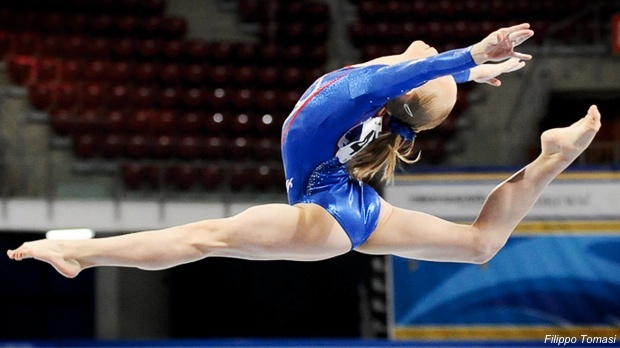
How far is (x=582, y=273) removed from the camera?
6895 millimetres

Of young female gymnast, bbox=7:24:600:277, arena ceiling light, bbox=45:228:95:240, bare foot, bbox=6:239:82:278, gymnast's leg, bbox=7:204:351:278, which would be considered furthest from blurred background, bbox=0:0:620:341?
bare foot, bbox=6:239:82:278

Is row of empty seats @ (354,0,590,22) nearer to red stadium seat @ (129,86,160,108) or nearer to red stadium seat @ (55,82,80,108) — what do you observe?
red stadium seat @ (129,86,160,108)

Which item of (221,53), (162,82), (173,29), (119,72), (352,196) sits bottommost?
(352,196)

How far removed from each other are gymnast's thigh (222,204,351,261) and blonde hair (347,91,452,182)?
0.27 meters

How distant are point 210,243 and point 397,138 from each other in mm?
861

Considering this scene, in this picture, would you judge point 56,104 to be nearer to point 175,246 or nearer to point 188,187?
point 188,187

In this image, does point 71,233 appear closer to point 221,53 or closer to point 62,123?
point 62,123

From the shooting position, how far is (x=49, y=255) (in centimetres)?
323

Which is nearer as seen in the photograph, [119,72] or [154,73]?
[119,72]

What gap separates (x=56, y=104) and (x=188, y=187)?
1.68 meters

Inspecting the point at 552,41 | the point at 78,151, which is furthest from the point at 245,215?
the point at 552,41

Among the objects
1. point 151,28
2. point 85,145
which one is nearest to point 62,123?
point 85,145

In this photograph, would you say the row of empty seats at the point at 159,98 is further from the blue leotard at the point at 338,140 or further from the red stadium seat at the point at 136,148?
the blue leotard at the point at 338,140

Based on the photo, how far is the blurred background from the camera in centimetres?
740
